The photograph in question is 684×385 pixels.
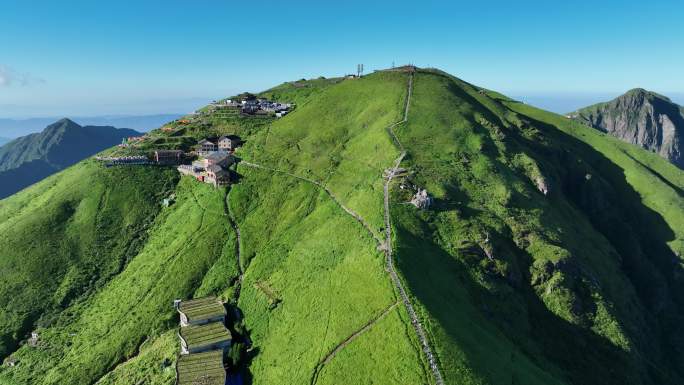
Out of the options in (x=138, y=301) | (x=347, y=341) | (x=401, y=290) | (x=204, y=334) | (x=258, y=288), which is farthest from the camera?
(x=138, y=301)

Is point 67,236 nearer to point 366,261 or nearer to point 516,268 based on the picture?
point 366,261

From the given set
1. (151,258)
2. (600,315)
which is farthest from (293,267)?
(600,315)

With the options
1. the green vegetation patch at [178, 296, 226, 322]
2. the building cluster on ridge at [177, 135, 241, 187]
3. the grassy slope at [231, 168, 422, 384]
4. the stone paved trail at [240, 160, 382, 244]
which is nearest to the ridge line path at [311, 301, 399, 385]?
the grassy slope at [231, 168, 422, 384]

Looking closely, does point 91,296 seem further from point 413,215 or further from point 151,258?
point 413,215

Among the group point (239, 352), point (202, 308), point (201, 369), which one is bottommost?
point (201, 369)

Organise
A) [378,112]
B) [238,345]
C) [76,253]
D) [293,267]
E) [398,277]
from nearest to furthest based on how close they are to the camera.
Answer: [398,277] < [238,345] < [293,267] < [76,253] < [378,112]

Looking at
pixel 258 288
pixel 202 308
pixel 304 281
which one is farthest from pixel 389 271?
pixel 202 308
